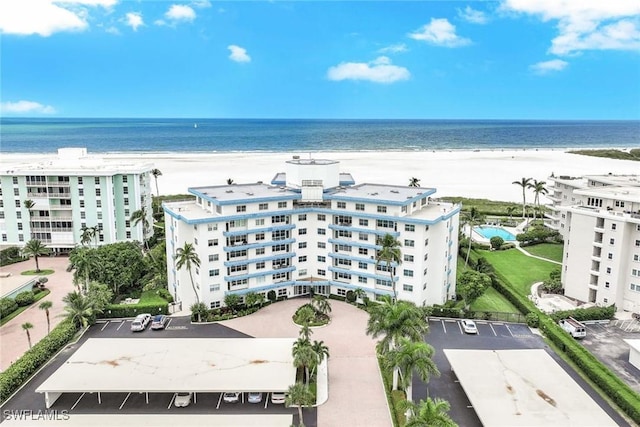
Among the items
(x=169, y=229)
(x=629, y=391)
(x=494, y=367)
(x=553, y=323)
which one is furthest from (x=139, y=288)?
(x=629, y=391)

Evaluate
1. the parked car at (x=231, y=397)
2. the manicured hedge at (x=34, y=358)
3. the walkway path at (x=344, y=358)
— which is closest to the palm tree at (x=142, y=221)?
the manicured hedge at (x=34, y=358)

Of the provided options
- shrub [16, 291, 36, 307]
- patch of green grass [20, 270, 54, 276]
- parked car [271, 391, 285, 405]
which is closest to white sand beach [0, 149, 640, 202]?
patch of green grass [20, 270, 54, 276]

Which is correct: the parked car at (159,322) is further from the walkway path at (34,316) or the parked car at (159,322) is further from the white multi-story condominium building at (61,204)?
the white multi-story condominium building at (61,204)

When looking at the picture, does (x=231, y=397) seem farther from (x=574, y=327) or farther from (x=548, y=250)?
(x=548, y=250)

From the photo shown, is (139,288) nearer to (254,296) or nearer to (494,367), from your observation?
(254,296)

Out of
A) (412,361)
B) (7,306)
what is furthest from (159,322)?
(412,361)

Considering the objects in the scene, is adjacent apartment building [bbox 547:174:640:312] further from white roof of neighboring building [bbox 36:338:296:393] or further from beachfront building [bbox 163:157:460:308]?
white roof of neighboring building [bbox 36:338:296:393]
